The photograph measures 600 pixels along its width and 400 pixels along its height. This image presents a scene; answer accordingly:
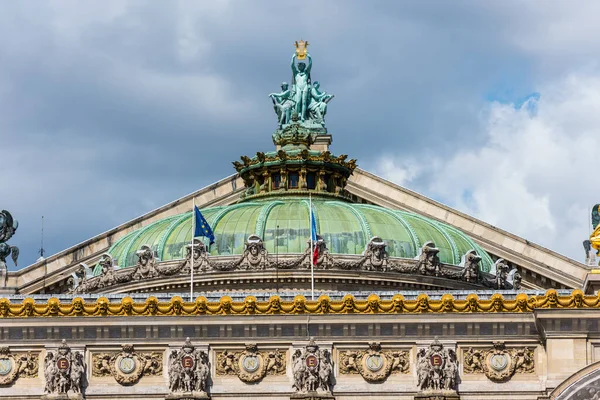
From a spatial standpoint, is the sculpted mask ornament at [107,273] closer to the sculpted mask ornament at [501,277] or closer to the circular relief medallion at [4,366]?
the sculpted mask ornament at [501,277]

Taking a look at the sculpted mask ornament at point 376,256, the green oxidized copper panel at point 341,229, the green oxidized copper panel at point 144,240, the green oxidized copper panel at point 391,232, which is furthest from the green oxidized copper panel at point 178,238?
the sculpted mask ornament at point 376,256

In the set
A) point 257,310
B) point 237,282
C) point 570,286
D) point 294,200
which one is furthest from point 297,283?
point 570,286

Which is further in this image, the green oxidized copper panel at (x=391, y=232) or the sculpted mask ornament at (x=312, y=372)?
the green oxidized copper panel at (x=391, y=232)

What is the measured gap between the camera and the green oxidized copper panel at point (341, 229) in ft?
333

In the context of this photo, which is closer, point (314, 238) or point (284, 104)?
point (314, 238)

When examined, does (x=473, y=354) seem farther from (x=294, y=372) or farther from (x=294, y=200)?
(x=294, y=200)

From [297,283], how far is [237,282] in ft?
8.46

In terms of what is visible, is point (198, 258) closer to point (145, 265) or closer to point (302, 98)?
point (145, 265)

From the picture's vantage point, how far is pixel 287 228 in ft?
337

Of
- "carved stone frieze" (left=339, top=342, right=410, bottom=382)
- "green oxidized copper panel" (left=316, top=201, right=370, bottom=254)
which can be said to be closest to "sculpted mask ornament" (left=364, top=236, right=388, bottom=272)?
"green oxidized copper panel" (left=316, top=201, right=370, bottom=254)

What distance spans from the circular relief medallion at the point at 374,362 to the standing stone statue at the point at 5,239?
32.3 meters

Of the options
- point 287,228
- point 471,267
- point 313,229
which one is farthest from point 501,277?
point 313,229

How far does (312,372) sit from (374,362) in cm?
232

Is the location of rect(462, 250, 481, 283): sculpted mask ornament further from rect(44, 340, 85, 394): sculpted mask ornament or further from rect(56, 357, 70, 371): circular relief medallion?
rect(56, 357, 70, 371): circular relief medallion
